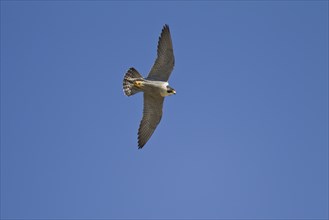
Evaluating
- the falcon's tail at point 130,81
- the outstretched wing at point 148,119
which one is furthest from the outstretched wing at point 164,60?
the outstretched wing at point 148,119

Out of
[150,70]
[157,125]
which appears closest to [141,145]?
[157,125]

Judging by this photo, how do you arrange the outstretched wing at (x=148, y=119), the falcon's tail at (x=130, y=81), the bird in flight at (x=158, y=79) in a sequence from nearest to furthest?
1. the bird in flight at (x=158, y=79)
2. the falcon's tail at (x=130, y=81)
3. the outstretched wing at (x=148, y=119)

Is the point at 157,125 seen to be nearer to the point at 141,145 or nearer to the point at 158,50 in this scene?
the point at 141,145

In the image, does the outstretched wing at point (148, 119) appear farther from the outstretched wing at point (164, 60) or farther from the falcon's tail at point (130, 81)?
the outstretched wing at point (164, 60)

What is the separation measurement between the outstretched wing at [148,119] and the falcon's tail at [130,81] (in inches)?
20.4

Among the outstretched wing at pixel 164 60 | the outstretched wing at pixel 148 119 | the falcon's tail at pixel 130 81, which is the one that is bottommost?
the outstretched wing at pixel 148 119

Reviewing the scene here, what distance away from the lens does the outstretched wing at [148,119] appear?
27.5 metres

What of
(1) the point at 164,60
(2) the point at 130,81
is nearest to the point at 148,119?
(2) the point at 130,81

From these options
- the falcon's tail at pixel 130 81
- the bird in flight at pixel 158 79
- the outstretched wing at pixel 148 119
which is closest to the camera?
the bird in flight at pixel 158 79

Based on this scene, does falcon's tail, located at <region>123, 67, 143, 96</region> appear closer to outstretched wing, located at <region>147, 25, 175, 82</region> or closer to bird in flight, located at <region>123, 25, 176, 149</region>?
bird in flight, located at <region>123, 25, 176, 149</region>

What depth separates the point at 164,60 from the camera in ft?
87.9

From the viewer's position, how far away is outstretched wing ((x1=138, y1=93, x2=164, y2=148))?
27.5 m

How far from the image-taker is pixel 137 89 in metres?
27.1

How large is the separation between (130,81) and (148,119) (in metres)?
1.47
